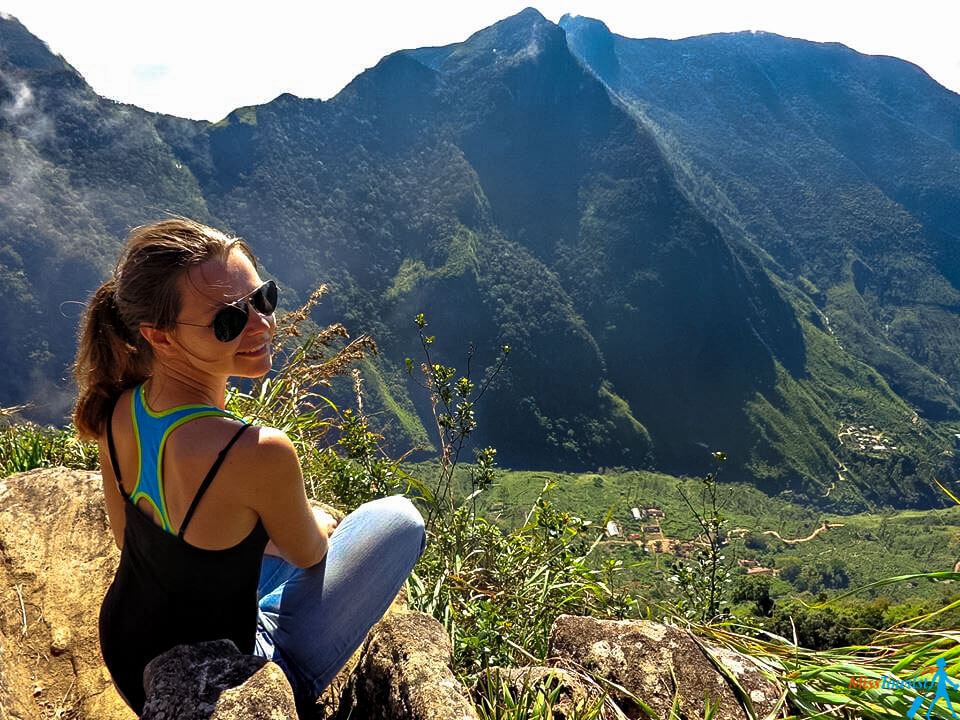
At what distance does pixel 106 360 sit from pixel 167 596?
0.72 metres

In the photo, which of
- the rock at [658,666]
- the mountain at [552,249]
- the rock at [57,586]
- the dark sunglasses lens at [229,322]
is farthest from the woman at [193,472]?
the mountain at [552,249]

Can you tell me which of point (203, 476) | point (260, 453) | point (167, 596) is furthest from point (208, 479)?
point (167, 596)

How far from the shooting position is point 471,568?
10.6 feet

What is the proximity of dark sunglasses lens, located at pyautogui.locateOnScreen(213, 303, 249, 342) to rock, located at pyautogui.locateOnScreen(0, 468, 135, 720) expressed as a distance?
44.7 inches

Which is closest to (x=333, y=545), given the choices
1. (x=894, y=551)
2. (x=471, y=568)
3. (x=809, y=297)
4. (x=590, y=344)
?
(x=471, y=568)

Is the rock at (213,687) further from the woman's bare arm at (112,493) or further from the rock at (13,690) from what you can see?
the woman's bare arm at (112,493)

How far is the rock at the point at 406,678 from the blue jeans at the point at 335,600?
0.08m

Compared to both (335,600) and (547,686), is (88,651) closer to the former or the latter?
(335,600)

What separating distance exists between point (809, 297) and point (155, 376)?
596 feet

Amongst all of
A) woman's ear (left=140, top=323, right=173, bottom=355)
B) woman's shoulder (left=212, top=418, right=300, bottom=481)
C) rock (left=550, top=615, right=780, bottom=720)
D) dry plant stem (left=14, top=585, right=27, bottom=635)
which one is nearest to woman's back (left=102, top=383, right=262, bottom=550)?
woman's shoulder (left=212, top=418, right=300, bottom=481)

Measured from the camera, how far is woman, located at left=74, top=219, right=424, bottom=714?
4.93ft

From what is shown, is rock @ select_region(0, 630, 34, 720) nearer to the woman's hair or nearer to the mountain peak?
the woman's hair

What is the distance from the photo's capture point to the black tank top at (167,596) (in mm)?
Answer: 1599

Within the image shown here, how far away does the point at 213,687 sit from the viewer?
1380 mm
